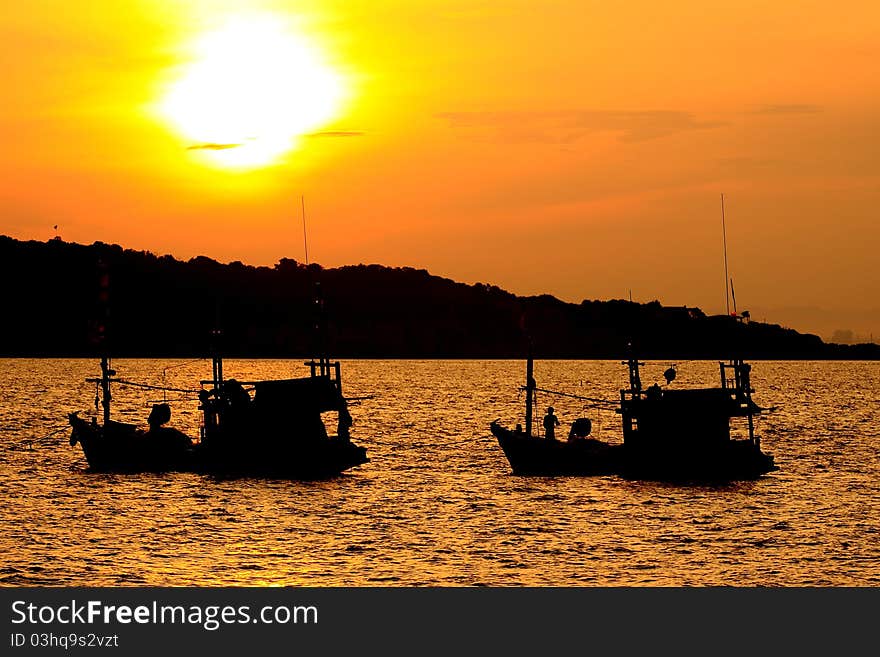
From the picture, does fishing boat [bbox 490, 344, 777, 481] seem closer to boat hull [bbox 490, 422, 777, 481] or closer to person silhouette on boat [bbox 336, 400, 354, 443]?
boat hull [bbox 490, 422, 777, 481]

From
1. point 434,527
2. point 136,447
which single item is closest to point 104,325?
point 136,447

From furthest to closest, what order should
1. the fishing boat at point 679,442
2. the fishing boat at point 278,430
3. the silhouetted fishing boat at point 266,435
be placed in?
the silhouetted fishing boat at point 266,435
the fishing boat at point 278,430
the fishing boat at point 679,442

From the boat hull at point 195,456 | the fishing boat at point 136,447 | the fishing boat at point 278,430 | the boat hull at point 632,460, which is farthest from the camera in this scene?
the fishing boat at point 136,447

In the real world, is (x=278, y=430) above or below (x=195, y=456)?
above

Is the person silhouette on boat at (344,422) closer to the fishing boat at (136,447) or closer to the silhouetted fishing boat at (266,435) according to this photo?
the silhouetted fishing boat at (266,435)

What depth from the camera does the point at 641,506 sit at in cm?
6500

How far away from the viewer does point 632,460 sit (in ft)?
234

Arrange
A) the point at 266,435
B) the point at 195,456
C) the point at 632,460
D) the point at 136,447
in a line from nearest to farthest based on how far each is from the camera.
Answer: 1. the point at 632,460
2. the point at 266,435
3. the point at 195,456
4. the point at 136,447

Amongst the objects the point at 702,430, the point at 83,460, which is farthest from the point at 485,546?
the point at 83,460

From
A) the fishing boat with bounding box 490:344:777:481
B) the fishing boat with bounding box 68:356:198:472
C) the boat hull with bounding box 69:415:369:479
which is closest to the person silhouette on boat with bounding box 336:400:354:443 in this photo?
the boat hull with bounding box 69:415:369:479

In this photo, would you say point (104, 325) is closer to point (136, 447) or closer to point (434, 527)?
point (136, 447)

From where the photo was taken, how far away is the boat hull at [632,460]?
6925 centimetres

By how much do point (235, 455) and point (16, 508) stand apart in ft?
49.0

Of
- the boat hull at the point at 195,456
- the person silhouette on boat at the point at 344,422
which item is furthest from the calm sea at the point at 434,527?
the person silhouette on boat at the point at 344,422
